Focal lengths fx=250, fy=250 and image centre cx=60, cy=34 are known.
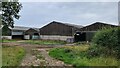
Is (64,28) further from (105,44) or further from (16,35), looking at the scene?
(105,44)

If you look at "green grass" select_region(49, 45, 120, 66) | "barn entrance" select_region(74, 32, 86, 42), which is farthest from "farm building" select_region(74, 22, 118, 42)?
"green grass" select_region(49, 45, 120, 66)

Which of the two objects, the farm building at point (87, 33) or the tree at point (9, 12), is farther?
the farm building at point (87, 33)

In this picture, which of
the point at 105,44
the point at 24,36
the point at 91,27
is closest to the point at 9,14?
the point at 105,44

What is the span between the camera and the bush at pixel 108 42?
51.0ft

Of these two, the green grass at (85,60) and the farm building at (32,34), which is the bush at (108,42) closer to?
the green grass at (85,60)

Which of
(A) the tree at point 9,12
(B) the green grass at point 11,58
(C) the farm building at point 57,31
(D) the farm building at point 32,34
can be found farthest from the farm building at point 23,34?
(B) the green grass at point 11,58

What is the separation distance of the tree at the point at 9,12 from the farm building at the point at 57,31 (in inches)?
990

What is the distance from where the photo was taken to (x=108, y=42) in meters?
16.7

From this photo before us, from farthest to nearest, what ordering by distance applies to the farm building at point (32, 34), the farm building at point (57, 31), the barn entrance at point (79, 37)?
the farm building at point (32, 34), the farm building at point (57, 31), the barn entrance at point (79, 37)

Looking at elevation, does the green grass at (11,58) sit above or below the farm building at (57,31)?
above

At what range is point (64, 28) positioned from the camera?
5806 centimetres

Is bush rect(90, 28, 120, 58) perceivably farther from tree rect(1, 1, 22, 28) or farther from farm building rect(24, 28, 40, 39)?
farm building rect(24, 28, 40, 39)

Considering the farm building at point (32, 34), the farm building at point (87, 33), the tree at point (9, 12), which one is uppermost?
the tree at point (9, 12)

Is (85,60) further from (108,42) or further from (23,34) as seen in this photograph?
(23,34)
